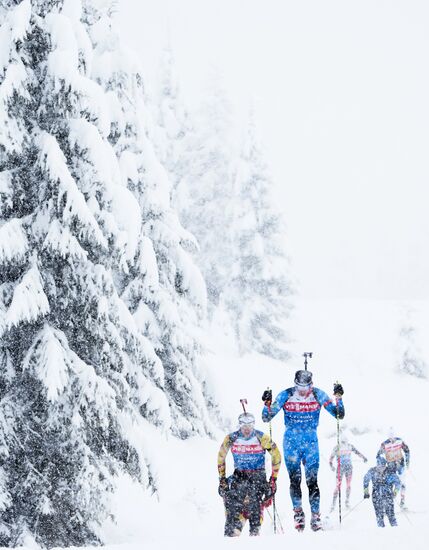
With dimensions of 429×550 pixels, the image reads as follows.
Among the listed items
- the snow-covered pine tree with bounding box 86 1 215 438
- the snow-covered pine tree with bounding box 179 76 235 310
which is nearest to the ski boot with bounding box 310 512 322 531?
the snow-covered pine tree with bounding box 86 1 215 438

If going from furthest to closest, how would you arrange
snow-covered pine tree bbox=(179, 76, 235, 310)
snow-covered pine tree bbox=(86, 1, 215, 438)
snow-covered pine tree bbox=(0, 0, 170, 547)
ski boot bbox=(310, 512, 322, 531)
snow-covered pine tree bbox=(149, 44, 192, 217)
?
1. snow-covered pine tree bbox=(179, 76, 235, 310)
2. snow-covered pine tree bbox=(149, 44, 192, 217)
3. snow-covered pine tree bbox=(86, 1, 215, 438)
4. snow-covered pine tree bbox=(0, 0, 170, 547)
5. ski boot bbox=(310, 512, 322, 531)

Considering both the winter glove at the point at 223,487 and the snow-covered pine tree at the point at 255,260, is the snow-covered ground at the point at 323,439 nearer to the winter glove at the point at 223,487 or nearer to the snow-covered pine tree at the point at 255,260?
the winter glove at the point at 223,487

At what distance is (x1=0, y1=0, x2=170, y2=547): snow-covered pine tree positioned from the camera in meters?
10.5

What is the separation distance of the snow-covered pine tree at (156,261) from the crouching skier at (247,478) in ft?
16.2

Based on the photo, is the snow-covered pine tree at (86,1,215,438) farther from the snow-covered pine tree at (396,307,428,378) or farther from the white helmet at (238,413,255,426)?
the snow-covered pine tree at (396,307,428,378)

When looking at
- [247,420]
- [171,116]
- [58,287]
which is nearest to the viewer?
[247,420]

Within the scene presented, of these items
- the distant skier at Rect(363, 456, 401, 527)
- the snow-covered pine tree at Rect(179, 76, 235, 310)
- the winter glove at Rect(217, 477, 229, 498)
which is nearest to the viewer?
the winter glove at Rect(217, 477, 229, 498)

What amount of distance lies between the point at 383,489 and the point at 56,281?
6841 millimetres

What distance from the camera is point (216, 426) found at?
60.7 feet

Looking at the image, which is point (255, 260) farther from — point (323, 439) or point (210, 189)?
point (323, 439)

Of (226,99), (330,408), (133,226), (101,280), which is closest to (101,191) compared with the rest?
(133,226)

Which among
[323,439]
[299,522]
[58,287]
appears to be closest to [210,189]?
[323,439]

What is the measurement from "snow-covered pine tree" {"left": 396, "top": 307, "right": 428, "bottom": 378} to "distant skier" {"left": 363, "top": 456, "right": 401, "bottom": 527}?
82.1 ft

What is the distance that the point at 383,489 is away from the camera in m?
12.2
